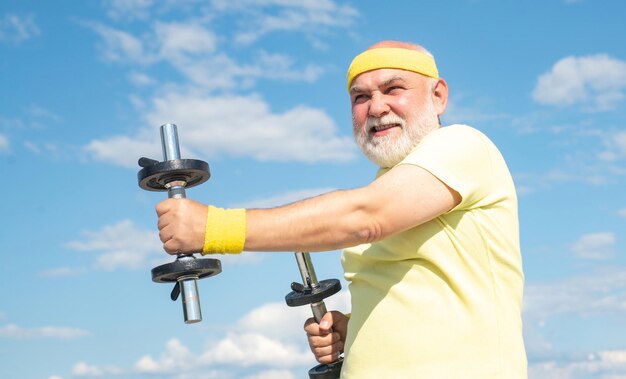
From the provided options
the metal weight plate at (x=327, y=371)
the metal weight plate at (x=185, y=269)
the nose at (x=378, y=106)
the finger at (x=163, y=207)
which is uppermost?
the nose at (x=378, y=106)

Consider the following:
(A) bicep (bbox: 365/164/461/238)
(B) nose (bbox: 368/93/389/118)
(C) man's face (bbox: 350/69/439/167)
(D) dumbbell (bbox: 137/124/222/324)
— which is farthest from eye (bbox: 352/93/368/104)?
(D) dumbbell (bbox: 137/124/222/324)

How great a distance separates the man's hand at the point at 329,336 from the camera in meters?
5.22

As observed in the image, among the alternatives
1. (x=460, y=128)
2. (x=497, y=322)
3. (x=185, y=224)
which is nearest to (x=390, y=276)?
(x=497, y=322)

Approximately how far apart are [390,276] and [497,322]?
23.7 inches

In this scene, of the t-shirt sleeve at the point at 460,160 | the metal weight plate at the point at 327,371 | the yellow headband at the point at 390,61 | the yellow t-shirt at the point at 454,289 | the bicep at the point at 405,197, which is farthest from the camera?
the metal weight plate at the point at 327,371

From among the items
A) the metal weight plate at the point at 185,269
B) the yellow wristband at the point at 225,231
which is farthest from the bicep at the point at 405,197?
the metal weight plate at the point at 185,269

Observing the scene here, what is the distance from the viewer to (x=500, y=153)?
4.46m

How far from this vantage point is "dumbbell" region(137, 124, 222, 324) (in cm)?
393

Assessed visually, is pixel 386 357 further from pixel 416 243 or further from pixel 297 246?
pixel 297 246

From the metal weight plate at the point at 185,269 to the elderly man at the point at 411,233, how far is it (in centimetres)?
21

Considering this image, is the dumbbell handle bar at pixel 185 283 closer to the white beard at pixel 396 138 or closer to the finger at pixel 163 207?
the finger at pixel 163 207

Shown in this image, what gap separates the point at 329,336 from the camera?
5230mm

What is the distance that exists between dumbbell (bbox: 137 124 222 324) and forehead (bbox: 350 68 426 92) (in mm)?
1118

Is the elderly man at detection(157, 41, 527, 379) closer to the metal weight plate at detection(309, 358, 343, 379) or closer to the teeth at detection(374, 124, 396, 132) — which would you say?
Answer: the teeth at detection(374, 124, 396, 132)
